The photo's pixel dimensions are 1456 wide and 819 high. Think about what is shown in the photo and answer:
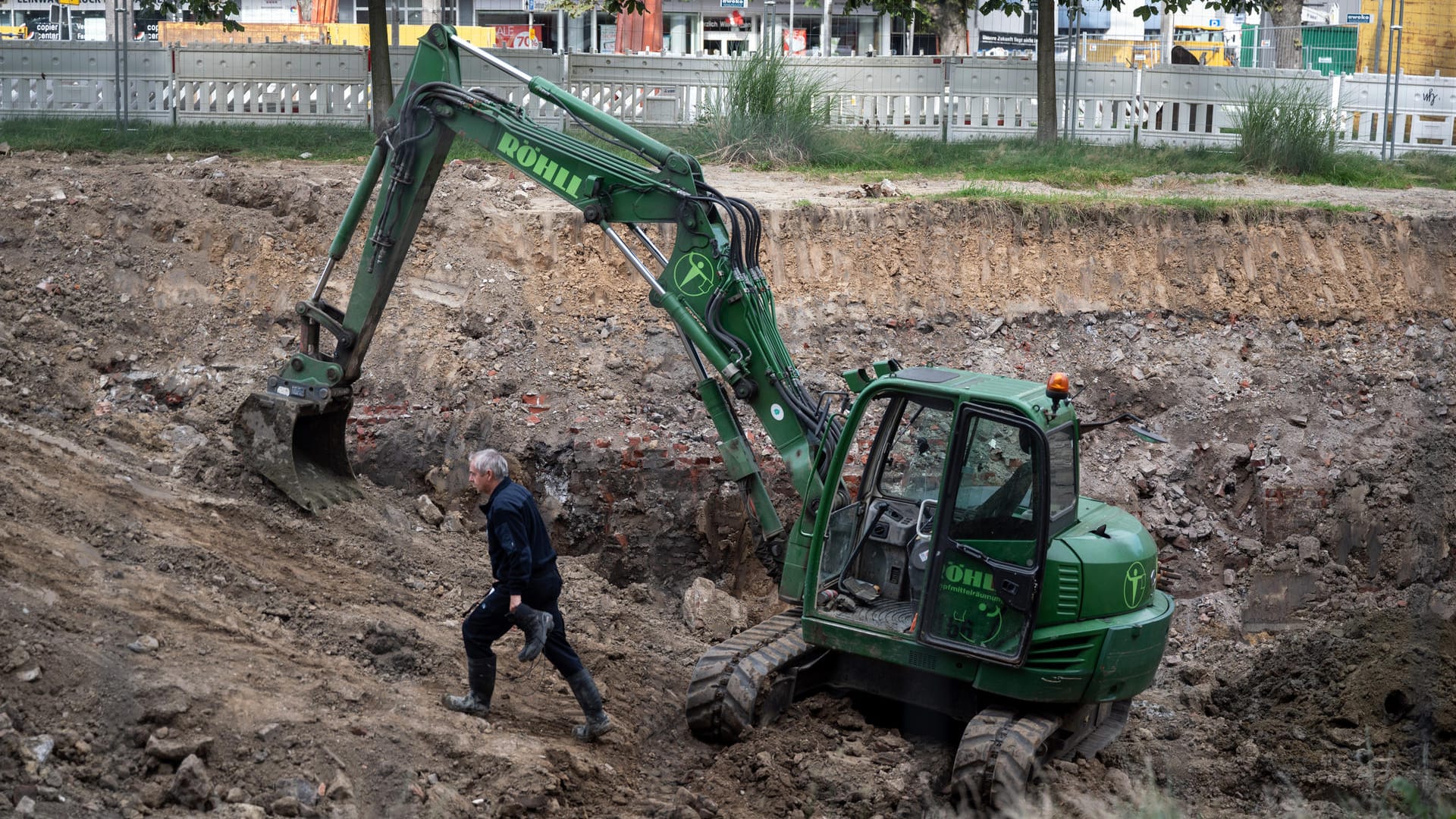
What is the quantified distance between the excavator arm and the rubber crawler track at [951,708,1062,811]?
4.26 ft

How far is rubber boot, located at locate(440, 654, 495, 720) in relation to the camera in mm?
6562

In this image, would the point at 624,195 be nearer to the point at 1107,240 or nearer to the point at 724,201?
the point at 724,201

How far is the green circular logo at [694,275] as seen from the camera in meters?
7.16

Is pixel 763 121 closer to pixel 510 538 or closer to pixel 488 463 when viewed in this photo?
pixel 488 463

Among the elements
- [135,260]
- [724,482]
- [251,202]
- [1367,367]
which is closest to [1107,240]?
[1367,367]

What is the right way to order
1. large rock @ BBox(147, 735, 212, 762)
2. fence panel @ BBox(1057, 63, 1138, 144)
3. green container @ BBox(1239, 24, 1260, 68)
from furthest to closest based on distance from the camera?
green container @ BBox(1239, 24, 1260, 68)
fence panel @ BBox(1057, 63, 1138, 144)
large rock @ BBox(147, 735, 212, 762)

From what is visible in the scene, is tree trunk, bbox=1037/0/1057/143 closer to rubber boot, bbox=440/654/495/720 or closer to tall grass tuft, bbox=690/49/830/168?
tall grass tuft, bbox=690/49/830/168

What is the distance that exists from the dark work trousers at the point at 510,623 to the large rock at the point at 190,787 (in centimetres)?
150

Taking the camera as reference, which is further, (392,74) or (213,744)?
(392,74)

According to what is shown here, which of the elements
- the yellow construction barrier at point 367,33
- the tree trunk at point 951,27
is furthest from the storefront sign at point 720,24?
the tree trunk at point 951,27

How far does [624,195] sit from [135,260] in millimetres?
6922

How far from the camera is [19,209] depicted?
12.1 meters

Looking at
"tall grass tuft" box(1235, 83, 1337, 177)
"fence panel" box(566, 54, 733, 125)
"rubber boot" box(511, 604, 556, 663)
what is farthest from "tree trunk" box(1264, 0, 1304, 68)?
"rubber boot" box(511, 604, 556, 663)

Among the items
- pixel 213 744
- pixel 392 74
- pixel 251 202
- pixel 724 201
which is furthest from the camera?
pixel 392 74
